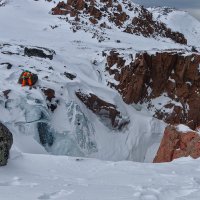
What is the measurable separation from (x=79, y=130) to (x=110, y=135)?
244 centimetres

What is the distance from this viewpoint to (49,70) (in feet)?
73.6

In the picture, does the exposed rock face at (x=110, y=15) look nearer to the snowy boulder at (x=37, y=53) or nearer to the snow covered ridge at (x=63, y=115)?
the snowy boulder at (x=37, y=53)

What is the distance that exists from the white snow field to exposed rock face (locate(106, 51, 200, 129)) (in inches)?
39.6

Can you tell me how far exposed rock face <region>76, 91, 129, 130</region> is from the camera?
21734mm

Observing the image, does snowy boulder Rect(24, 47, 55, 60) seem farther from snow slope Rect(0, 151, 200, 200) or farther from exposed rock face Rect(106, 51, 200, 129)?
snow slope Rect(0, 151, 200, 200)

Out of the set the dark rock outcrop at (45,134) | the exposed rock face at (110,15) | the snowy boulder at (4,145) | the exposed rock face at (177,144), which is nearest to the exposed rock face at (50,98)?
the dark rock outcrop at (45,134)

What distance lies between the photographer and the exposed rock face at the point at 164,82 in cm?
2528

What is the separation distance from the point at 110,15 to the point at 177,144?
24.8 meters

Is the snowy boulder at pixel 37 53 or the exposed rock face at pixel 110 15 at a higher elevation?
the exposed rock face at pixel 110 15

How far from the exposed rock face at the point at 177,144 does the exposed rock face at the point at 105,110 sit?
251 inches

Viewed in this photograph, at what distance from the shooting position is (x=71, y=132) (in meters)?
19.3

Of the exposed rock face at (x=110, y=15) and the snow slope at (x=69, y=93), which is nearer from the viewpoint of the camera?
the snow slope at (x=69, y=93)

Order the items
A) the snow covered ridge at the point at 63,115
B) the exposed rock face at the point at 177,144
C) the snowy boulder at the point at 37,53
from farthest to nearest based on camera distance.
→ the snowy boulder at the point at 37,53 < the snow covered ridge at the point at 63,115 < the exposed rock face at the point at 177,144

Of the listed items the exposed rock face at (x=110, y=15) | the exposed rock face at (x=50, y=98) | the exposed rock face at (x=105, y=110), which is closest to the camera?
the exposed rock face at (x=50, y=98)
